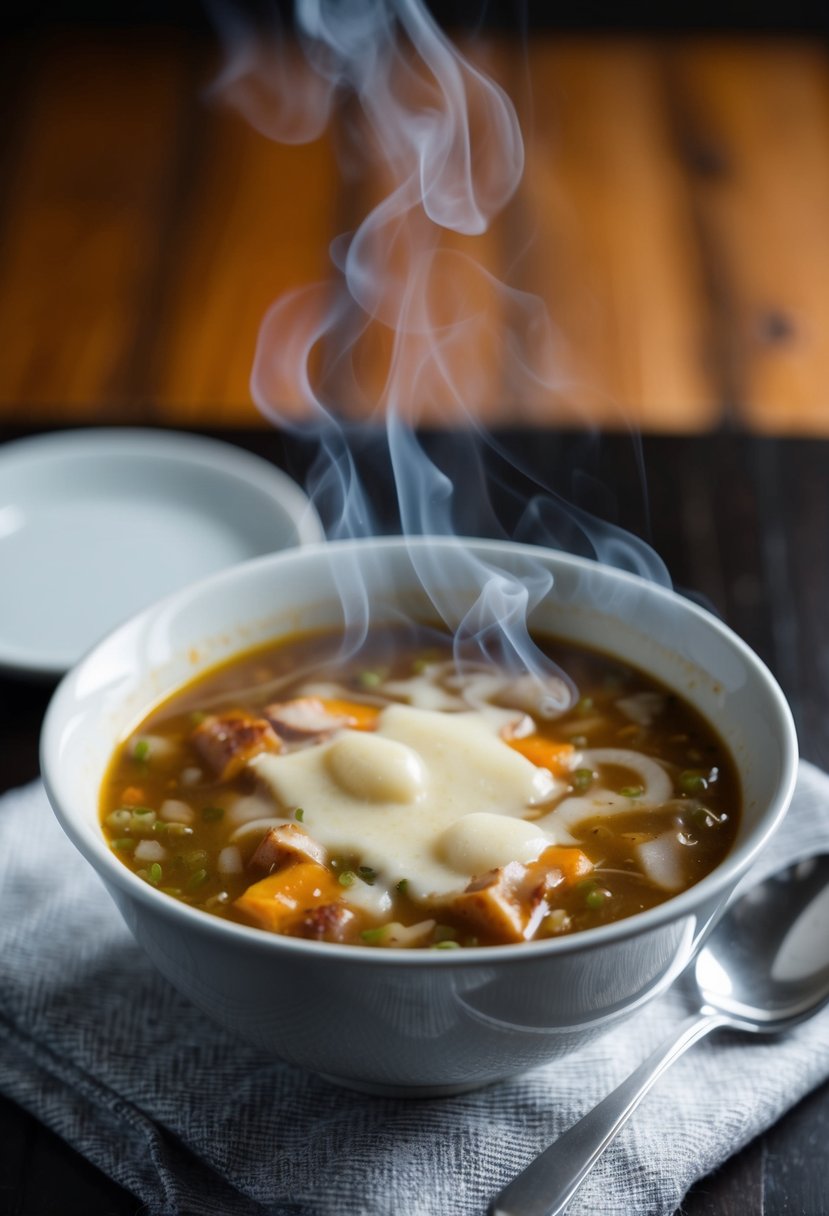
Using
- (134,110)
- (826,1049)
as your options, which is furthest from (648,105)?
(826,1049)

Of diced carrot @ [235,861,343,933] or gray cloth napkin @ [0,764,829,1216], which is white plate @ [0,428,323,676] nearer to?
gray cloth napkin @ [0,764,829,1216]

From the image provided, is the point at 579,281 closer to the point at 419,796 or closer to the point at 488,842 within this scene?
the point at 419,796

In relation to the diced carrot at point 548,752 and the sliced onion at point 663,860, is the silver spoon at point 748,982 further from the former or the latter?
the diced carrot at point 548,752

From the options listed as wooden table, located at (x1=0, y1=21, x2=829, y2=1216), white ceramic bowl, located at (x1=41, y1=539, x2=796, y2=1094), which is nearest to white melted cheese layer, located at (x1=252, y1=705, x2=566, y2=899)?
white ceramic bowl, located at (x1=41, y1=539, x2=796, y2=1094)

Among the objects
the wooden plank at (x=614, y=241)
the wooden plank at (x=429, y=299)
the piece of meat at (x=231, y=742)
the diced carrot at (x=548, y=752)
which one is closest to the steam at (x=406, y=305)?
the wooden plank at (x=429, y=299)

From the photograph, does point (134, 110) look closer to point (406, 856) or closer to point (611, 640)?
point (611, 640)
